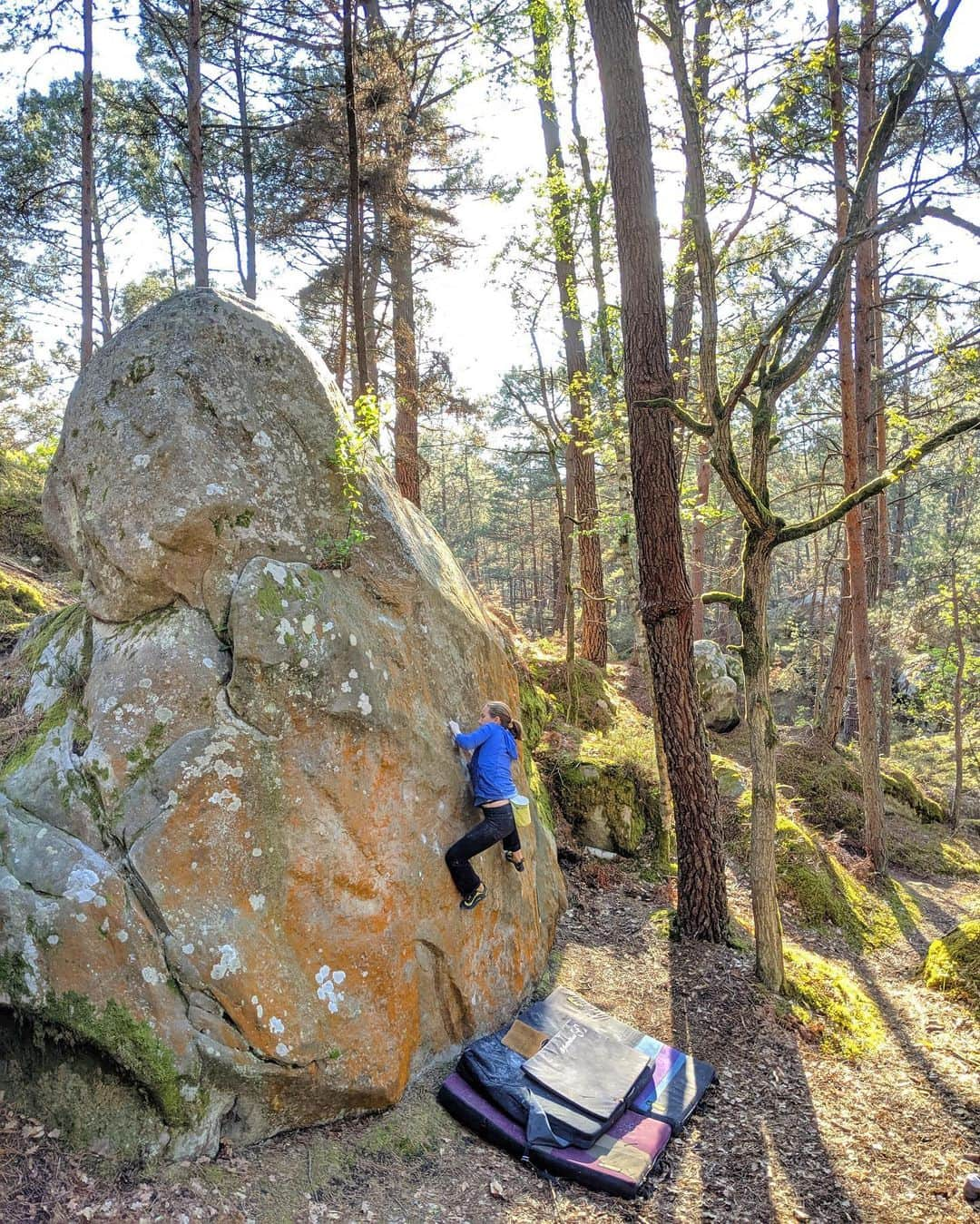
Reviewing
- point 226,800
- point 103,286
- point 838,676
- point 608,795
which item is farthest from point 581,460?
point 103,286

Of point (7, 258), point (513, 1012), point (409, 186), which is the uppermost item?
point (7, 258)

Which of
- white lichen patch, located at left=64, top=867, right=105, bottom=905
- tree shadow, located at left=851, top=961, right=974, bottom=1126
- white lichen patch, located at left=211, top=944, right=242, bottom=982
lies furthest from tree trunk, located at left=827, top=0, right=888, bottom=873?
white lichen patch, located at left=64, top=867, right=105, bottom=905

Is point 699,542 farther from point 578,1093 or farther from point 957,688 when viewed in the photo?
point 578,1093

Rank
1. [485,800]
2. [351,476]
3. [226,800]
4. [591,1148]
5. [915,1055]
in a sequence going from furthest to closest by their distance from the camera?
[915,1055], [351,476], [485,800], [591,1148], [226,800]

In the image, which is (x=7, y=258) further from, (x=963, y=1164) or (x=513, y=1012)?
(x=963, y=1164)

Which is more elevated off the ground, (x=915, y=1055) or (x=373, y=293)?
(x=373, y=293)

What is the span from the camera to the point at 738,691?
696 inches

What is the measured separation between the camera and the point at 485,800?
5453 millimetres

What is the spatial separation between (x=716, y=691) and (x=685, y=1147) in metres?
11.8

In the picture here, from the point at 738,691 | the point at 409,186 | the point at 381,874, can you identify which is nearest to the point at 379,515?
the point at 381,874

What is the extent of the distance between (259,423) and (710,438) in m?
4.04

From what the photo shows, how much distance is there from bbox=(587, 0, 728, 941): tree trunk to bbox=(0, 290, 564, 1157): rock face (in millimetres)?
2389

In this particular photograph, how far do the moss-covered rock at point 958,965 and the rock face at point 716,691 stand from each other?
7.72m

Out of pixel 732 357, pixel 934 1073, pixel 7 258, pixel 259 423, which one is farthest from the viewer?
pixel 7 258
